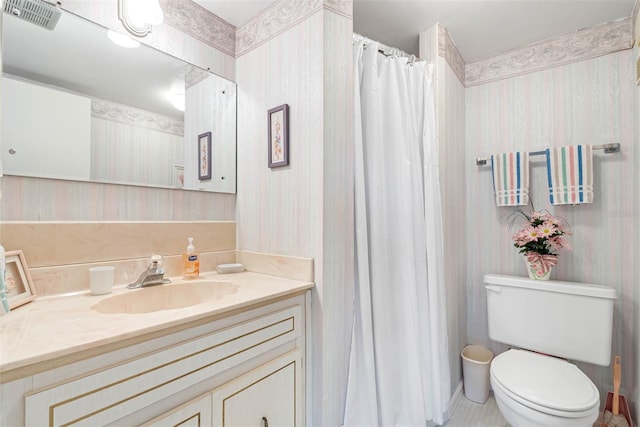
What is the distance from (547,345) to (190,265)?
202cm

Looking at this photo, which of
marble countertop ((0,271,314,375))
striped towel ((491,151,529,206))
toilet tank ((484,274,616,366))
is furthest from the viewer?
striped towel ((491,151,529,206))

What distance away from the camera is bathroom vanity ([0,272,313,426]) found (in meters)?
0.66

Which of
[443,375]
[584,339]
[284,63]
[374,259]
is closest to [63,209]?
[284,63]

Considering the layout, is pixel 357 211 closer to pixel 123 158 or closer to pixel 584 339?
pixel 123 158

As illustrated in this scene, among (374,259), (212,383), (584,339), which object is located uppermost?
(374,259)

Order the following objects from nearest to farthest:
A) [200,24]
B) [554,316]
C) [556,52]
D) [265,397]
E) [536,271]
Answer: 1. [265,397]
2. [200,24]
3. [554,316]
4. [536,271]
5. [556,52]

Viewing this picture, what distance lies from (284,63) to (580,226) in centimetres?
203

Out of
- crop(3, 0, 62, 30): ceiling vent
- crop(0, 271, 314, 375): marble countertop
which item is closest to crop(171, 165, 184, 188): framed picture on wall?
crop(0, 271, 314, 375): marble countertop

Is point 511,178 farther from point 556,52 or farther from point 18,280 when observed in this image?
point 18,280

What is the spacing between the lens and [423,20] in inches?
70.4

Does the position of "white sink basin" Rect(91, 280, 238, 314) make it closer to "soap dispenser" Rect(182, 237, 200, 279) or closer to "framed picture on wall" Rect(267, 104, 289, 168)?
"soap dispenser" Rect(182, 237, 200, 279)

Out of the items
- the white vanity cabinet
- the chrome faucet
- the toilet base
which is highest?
the chrome faucet

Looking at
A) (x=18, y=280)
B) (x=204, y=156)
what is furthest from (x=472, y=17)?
(x=18, y=280)

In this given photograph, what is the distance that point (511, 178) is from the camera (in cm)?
203
